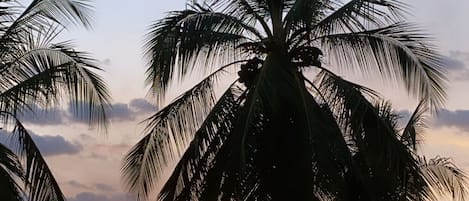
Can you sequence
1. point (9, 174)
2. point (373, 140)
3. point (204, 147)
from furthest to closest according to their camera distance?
point (204, 147)
point (373, 140)
point (9, 174)

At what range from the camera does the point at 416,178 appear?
1625cm

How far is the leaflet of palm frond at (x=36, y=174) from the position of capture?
14.6 metres

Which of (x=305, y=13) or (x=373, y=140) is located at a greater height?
(x=305, y=13)

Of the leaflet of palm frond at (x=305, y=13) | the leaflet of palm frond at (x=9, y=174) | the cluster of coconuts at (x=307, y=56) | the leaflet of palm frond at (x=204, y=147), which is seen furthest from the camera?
the leaflet of palm frond at (x=204, y=147)

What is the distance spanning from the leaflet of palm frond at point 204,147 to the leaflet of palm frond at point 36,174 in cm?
298

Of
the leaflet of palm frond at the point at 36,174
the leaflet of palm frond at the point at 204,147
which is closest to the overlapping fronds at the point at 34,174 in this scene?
the leaflet of palm frond at the point at 36,174

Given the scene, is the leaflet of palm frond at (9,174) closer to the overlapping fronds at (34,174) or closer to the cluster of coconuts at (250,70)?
the overlapping fronds at (34,174)

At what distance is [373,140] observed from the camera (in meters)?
16.4

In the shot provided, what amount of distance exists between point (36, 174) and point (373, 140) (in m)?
6.07

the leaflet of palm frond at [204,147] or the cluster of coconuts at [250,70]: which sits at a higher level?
the cluster of coconuts at [250,70]

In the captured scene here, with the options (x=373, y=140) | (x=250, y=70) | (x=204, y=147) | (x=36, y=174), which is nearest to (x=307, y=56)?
(x=250, y=70)

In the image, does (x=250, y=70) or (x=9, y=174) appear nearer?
(x=9, y=174)

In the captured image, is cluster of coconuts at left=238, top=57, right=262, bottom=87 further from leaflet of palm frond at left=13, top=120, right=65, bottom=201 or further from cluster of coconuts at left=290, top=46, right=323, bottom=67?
leaflet of palm frond at left=13, top=120, right=65, bottom=201

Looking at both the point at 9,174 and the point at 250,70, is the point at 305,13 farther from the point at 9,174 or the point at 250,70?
the point at 9,174
